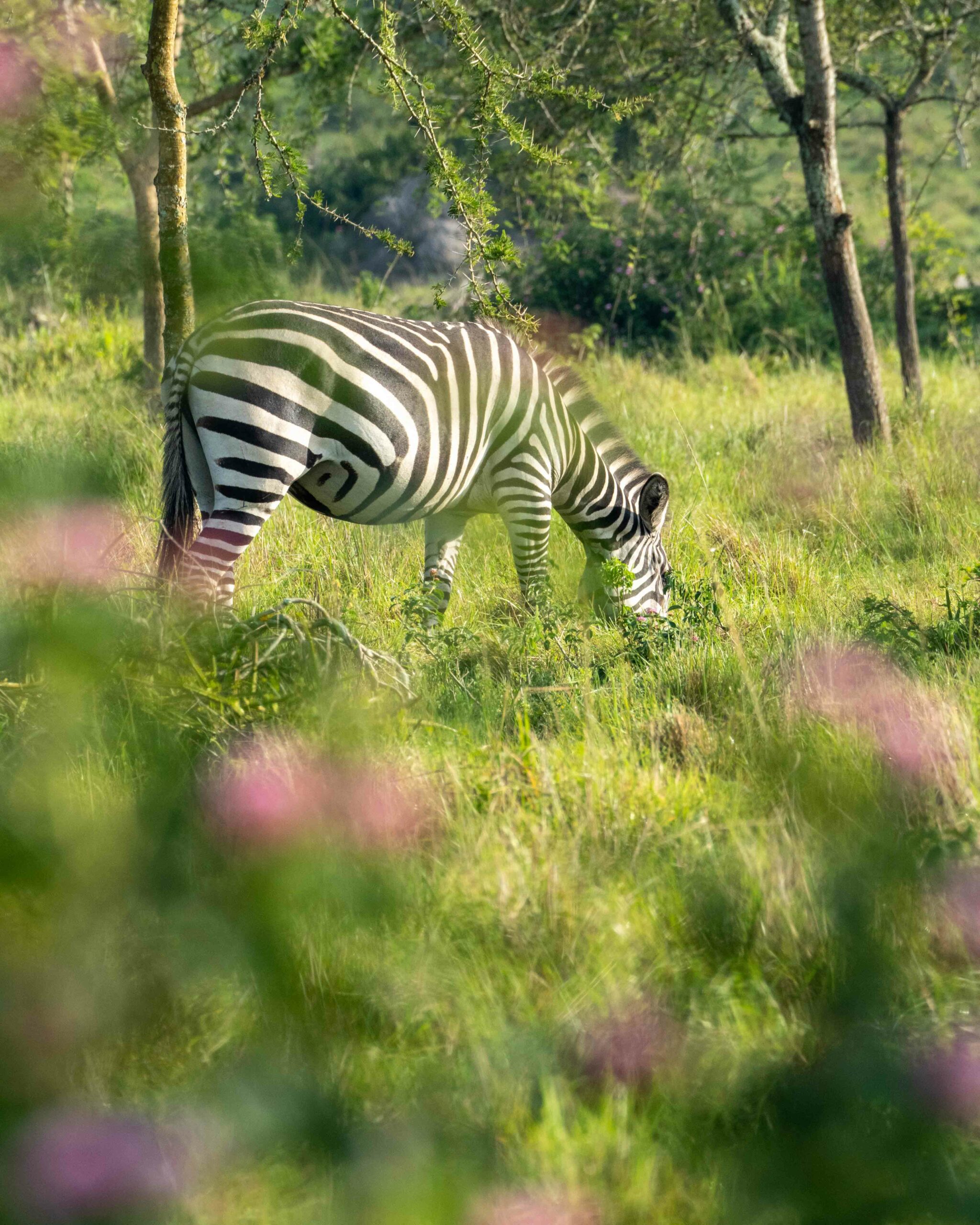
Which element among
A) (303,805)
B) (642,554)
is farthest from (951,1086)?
(642,554)

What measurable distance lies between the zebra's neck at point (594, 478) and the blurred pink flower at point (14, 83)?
417cm

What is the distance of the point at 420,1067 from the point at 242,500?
A: 244 cm

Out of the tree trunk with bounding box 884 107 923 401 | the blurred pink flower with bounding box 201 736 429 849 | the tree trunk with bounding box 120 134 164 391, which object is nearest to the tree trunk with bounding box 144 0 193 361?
the tree trunk with bounding box 120 134 164 391

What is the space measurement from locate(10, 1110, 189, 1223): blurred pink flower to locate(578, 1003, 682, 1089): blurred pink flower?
830 millimetres

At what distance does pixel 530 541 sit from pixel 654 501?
29.5 inches

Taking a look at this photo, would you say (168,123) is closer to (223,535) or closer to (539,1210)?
(223,535)

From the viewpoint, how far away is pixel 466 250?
3.65m

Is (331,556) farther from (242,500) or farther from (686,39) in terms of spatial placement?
(686,39)

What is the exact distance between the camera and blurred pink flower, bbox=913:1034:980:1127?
1869 mm

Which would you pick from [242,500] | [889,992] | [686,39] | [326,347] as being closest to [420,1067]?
[889,992]

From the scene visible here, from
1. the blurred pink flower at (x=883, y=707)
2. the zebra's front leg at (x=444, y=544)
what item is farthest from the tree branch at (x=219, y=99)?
the blurred pink flower at (x=883, y=707)

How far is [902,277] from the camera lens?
8859mm

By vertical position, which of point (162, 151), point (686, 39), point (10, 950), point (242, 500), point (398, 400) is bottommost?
point (10, 950)

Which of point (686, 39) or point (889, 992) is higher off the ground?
point (686, 39)
